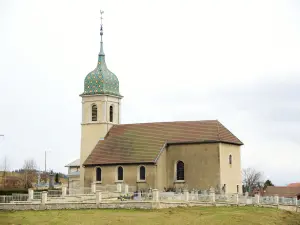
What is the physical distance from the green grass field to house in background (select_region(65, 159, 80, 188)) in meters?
31.7

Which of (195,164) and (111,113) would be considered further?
(111,113)

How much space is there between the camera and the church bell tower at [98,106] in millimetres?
67188

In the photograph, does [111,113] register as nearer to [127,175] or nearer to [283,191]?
[127,175]

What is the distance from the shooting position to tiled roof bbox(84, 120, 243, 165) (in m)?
61.6

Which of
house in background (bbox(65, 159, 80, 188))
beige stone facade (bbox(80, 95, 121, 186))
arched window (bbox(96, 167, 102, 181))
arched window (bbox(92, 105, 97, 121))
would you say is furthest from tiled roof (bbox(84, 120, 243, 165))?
house in background (bbox(65, 159, 80, 188))

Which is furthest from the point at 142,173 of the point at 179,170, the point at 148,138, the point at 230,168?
the point at 230,168

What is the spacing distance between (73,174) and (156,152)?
62.6 feet

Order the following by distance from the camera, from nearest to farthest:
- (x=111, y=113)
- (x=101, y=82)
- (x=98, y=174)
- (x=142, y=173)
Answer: (x=142, y=173), (x=98, y=174), (x=101, y=82), (x=111, y=113)

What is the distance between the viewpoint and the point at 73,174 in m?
76.8

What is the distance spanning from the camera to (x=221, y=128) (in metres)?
62.6

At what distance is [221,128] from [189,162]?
16.8 feet

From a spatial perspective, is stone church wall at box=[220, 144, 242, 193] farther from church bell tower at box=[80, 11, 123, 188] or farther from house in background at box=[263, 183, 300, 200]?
house in background at box=[263, 183, 300, 200]

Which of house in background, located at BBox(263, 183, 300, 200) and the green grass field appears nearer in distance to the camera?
the green grass field

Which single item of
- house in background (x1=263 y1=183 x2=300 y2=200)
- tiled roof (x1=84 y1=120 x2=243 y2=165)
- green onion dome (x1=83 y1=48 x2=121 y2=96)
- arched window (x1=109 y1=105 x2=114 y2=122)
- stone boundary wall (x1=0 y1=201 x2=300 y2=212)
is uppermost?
green onion dome (x1=83 y1=48 x2=121 y2=96)
